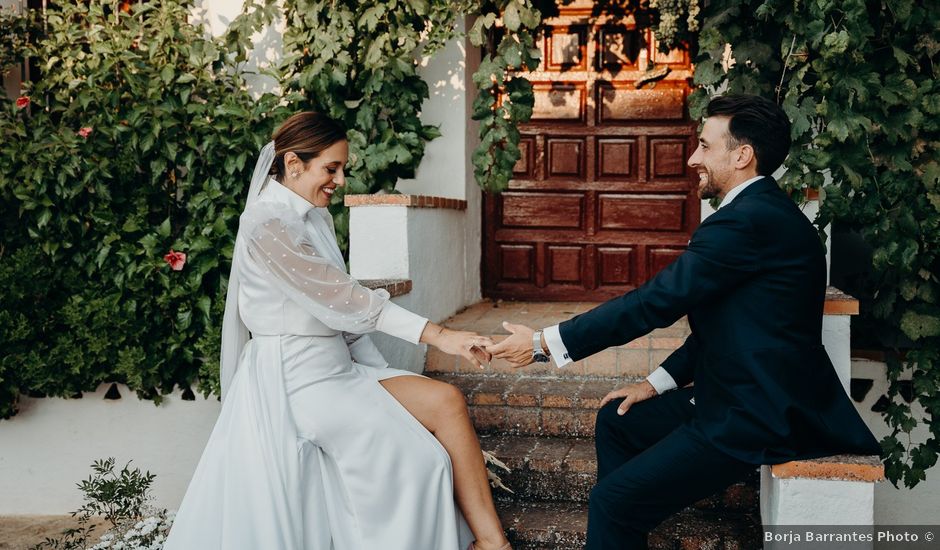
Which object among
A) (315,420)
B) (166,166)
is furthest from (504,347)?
(166,166)

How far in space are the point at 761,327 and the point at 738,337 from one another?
0.08 meters

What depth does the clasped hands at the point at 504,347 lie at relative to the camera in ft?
10.8

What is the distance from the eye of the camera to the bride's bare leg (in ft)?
10.4

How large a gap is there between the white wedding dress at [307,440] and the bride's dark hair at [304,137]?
0.22 m

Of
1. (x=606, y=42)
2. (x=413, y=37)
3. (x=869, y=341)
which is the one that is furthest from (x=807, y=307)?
(x=606, y=42)

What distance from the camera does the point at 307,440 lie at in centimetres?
310

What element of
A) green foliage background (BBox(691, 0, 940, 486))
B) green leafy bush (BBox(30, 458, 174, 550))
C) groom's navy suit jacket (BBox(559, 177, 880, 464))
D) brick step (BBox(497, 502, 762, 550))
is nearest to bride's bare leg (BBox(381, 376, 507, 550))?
brick step (BBox(497, 502, 762, 550))

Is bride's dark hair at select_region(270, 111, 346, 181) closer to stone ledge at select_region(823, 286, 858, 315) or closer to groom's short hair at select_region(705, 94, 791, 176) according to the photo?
groom's short hair at select_region(705, 94, 791, 176)

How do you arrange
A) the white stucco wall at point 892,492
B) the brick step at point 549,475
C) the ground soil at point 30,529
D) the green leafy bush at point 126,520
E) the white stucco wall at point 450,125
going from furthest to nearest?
the white stucco wall at point 450,125 → the ground soil at point 30,529 → the white stucco wall at point 892,492 → the brick step at point 549,475 → the green leafy bush at point 126,520

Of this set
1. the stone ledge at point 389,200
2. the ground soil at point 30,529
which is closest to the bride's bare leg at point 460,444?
the stone ledge at point 389,200

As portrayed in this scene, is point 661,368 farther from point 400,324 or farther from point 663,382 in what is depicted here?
point 400,324

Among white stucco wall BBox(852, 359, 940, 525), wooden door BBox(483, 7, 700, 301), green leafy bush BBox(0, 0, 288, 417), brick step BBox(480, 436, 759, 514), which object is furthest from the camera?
wooden door BBox(483, 7, 700, 301)

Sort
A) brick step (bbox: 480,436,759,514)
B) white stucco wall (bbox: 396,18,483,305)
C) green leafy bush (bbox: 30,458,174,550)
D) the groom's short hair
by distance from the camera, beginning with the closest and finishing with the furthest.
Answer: the groom's short hair → green leafy bush (bbox: 30,458,174,550) → brick step (bbox: 480,436,759,514) → white stucco wall (bbox: 396,18,483,305)

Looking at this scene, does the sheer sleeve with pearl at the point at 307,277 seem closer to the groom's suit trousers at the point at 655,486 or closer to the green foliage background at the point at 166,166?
the groom's suit trousers at the point at 655,486
